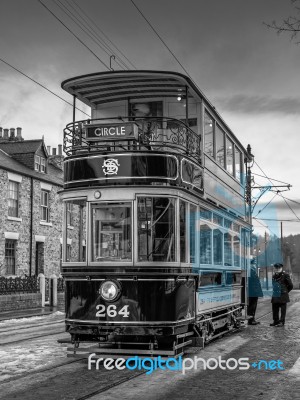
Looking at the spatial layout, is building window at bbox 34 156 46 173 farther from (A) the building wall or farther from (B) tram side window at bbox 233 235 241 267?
(B) tram side window at bbox 233 235 241 267

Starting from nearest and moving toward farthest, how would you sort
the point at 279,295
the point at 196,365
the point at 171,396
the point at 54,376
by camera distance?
the point at 171,396 → the point at 54,376 → the point at 196,365 → the point at 279,295

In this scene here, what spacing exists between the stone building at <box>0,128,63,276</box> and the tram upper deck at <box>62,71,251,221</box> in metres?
16.2

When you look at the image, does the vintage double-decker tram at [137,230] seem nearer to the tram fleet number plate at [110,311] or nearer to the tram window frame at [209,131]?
the tram fleet number plate at [110,311]

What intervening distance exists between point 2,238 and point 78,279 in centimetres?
1870

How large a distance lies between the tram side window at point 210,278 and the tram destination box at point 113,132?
9.61ft

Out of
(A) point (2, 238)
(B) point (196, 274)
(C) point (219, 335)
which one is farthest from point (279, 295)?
(A) point (2, 238)

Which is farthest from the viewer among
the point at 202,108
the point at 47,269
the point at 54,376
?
the point at 47,269

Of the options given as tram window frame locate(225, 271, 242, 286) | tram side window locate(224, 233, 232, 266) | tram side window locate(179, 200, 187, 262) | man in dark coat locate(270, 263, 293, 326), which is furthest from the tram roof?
man in dark coat locate(270, 263, 293, 326)

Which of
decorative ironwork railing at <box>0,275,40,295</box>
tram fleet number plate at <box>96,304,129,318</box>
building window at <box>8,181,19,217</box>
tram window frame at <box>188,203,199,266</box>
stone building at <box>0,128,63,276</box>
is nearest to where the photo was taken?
tram fleet number plate at <box>96,304,129,318</box>

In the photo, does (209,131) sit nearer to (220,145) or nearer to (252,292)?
(220,145)

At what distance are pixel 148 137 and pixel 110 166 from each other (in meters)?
1.10

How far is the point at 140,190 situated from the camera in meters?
9.42

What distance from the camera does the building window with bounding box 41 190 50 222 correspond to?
31.2 metres

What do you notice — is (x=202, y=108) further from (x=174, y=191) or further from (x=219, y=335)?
(x=219, y=335)
